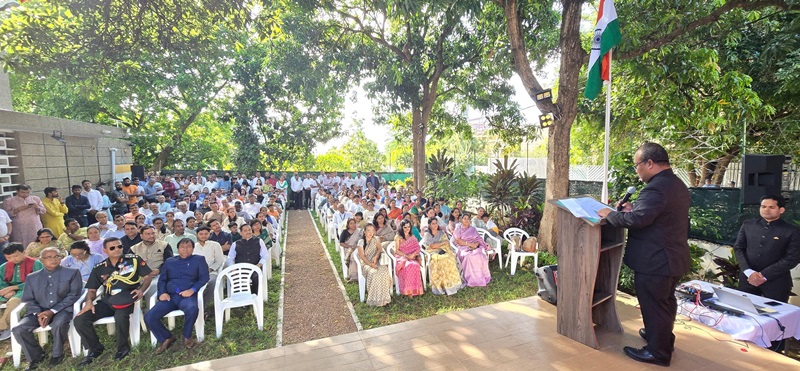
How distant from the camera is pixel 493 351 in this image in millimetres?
3020

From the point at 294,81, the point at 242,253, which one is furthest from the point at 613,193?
the point at 294,81

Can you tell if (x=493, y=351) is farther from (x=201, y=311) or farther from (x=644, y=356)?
(x=201, y=311)

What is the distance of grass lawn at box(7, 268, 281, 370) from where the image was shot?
11.4ft

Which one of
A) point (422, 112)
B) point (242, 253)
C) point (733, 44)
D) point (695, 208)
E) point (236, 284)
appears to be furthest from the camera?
point (422, 112)

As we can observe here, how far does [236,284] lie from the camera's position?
4457mm

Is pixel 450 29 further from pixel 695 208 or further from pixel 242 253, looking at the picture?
pixel 242 253

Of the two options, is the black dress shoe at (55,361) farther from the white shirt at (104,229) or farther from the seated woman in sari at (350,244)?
the seated woman in sari at (350,244)

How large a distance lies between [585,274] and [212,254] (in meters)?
4.46

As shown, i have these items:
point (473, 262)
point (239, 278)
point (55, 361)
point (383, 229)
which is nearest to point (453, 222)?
point (473, 262)

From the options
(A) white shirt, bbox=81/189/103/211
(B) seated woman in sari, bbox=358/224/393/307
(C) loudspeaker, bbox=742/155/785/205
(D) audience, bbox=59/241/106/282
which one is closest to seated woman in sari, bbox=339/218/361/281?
(B) seated woman in sari, bbox=358/224/393/307

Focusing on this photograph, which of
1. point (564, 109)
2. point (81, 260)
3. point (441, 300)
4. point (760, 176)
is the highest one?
point (564, 109)

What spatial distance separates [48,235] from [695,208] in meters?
9.97

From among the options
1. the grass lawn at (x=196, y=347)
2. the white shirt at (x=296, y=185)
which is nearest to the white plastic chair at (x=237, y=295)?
the grass lawn at (x=196, y=347)

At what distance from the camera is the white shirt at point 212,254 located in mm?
4707
